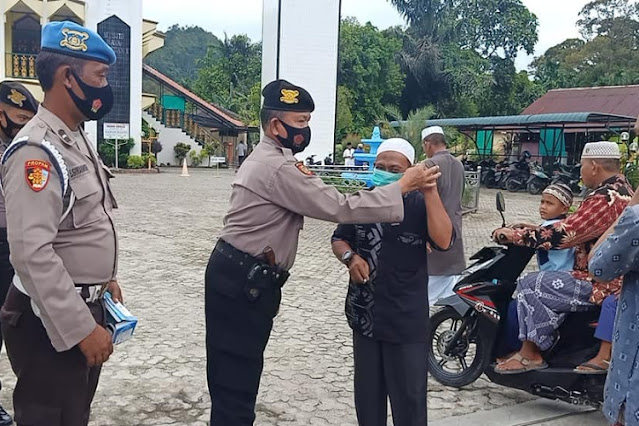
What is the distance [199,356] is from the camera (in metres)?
4.75

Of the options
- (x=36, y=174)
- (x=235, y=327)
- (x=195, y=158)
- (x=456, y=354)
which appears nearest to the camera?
(x=36, y=174)

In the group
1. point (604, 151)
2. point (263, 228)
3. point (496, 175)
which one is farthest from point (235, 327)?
point (496, 175)

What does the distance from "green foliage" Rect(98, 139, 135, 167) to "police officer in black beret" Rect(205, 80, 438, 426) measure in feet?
76.3

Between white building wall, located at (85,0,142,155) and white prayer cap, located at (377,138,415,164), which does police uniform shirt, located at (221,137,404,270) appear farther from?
white building wall, located at (85,0,142,155)

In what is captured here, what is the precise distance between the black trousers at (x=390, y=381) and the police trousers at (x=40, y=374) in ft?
4.14

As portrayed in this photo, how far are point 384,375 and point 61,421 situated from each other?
141 centimetres

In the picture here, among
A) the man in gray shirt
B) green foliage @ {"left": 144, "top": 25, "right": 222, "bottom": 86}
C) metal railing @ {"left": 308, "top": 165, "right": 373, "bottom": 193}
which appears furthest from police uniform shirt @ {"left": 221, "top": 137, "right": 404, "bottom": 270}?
green foliage @ {"left": 144, "top": 25, "right": 222, "bottom": 86}

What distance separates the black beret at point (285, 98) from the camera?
2771mm

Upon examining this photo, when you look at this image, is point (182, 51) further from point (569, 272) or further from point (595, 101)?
point (569, 272)

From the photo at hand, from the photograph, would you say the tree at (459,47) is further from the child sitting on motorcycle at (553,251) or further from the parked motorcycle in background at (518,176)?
the child sitting on motorcycle at (553,251)

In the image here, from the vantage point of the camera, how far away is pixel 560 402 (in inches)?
163

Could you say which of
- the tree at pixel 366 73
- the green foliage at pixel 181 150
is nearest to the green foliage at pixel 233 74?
the tree at pixel 366 73

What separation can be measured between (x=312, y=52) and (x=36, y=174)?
2474 centimetres

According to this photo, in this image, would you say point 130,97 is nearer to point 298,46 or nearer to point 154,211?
point 298,46
